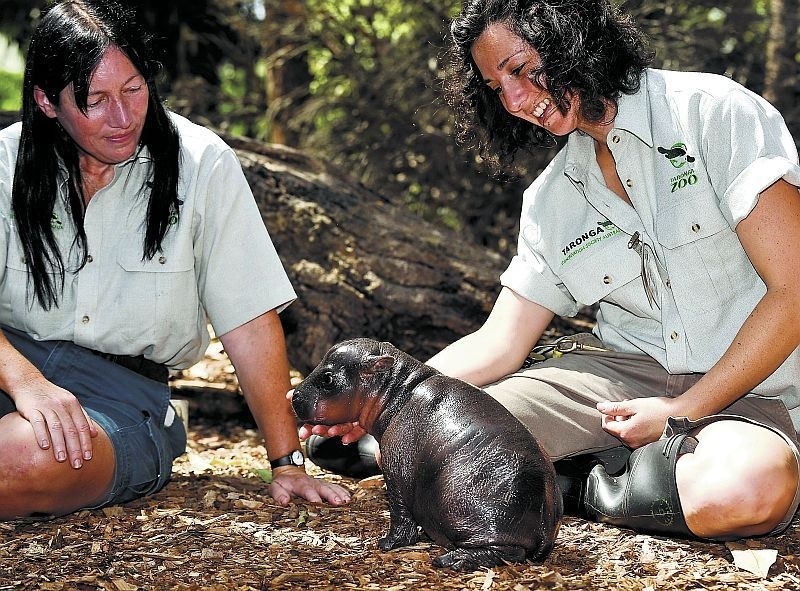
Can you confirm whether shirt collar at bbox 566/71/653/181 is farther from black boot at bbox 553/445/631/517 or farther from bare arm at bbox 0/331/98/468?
bare arm at bbox 0/331/98/468

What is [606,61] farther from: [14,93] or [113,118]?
[14,93]

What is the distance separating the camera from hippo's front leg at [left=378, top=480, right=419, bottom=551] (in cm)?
319

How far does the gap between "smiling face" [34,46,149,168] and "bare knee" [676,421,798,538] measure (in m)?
2.31

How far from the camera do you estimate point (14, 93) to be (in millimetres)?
18281

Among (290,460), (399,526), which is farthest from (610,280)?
(290,460)

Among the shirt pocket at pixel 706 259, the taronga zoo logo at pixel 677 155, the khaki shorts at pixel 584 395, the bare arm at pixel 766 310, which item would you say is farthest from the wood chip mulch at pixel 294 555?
the taronga zoo logo at pixel 677 155

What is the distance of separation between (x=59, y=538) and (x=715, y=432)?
2291 mm

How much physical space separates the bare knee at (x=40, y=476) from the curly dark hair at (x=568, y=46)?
2.01m

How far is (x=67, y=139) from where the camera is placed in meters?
3.90

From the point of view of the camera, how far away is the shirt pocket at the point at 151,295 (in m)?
3.92

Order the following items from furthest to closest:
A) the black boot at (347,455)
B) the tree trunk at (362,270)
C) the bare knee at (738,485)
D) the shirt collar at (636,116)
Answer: the tree trunk at (362,270) → the black boot at (347,455) → the shirt collar at (636,116) → the bare knee at (738,485)

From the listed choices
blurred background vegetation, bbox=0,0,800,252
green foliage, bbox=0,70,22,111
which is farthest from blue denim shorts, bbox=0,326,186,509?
green foliage, bbox=0,70,22,111

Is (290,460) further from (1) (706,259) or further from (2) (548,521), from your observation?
(1) (706,259)

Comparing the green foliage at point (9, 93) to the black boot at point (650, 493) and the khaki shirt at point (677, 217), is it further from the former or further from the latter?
the black boot at point (650, 493)
